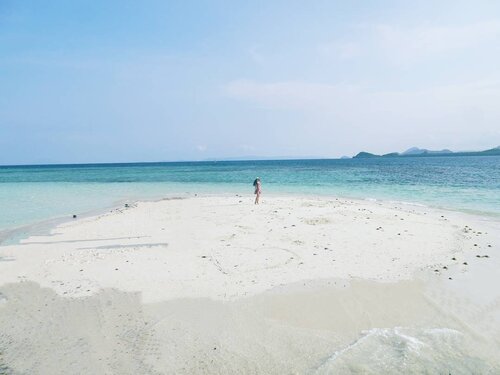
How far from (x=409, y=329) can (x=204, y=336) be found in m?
4.62

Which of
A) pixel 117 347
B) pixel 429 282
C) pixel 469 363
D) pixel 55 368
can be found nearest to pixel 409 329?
pixel 469 363

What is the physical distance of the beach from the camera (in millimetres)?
7086

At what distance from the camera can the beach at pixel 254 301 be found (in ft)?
23.2

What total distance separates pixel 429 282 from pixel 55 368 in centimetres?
1004

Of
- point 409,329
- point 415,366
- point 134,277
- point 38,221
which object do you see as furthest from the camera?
point 38,221

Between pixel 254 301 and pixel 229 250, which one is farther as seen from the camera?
pixel 229 250

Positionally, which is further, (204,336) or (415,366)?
(204,336)

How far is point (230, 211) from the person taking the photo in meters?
23.3

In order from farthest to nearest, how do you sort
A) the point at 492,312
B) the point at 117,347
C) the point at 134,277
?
the point at 134,277
the point at 492,312
the point at 117,347

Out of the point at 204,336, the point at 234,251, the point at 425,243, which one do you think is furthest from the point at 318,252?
the point at 204,336

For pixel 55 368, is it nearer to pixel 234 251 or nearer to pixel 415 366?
pixel 415 366

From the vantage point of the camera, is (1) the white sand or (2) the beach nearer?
(2) the beach

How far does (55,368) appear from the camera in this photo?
688 centimetres

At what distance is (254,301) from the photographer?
31.4 ft
